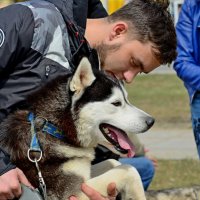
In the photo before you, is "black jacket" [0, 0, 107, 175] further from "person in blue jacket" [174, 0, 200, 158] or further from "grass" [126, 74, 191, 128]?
"grass" [126, 74, 191, 128]

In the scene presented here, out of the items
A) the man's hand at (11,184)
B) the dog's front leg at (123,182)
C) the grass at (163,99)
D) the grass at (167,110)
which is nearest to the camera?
the man's hand at (11,184)

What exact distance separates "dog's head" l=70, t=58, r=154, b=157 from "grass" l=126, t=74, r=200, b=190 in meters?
3.69

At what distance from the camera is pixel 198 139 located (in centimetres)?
668

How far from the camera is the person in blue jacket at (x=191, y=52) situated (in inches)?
261

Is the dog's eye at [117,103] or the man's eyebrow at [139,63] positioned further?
the man's eyebrow at [139,63]

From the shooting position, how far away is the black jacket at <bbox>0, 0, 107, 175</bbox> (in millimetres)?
4188

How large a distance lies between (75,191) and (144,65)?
0.99 m

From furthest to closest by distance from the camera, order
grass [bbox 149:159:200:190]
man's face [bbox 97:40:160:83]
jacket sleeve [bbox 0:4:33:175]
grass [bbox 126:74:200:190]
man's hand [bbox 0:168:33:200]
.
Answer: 1. grass [bbox 126:74:200:190]
2. grass [bbox 149:159:200:190]
3. man's face [bbox 97:40:160:83]
4. jacket sleeve [bbox 0:4:33:175]
5. man's hand [bbox 0:168:33:200]

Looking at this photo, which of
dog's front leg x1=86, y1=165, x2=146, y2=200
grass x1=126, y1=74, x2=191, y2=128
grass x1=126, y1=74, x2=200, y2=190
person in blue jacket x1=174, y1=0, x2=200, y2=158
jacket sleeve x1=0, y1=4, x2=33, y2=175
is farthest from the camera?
grass x1=126, y1=74, x2=191, y2=128

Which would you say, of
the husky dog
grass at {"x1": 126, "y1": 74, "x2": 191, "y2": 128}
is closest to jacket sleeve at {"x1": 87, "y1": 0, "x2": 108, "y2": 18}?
the husky dog

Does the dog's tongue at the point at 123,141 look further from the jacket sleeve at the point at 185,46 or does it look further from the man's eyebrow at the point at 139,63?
the jacket sleeve at the point at 185,46

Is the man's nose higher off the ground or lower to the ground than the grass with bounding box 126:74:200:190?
higher

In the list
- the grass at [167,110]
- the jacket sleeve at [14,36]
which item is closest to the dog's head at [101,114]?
the jacket sleeve at [14,36]

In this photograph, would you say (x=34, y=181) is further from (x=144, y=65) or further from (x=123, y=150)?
(x=144, y=65)
